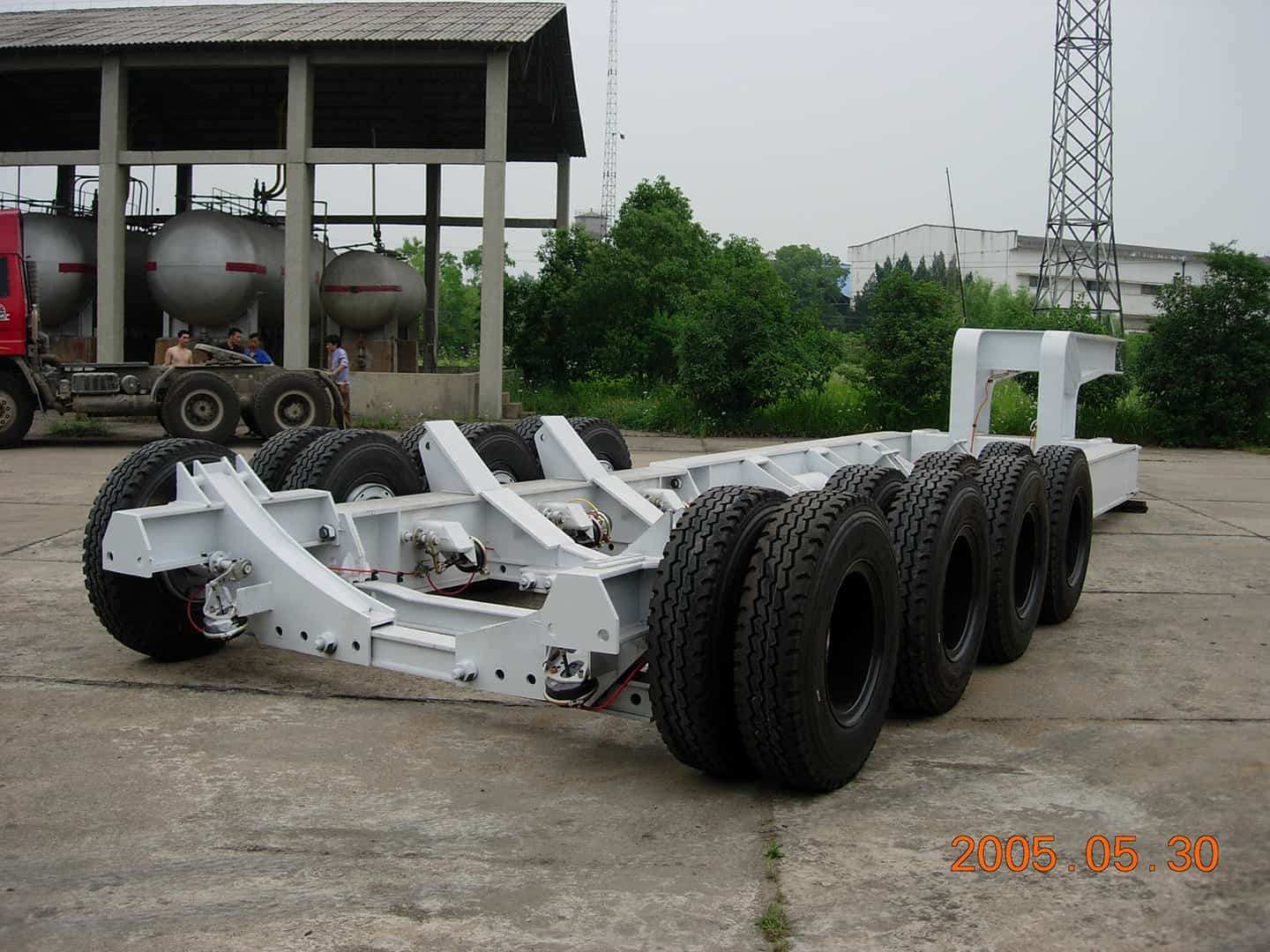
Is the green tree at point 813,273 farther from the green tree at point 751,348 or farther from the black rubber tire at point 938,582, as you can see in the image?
the black rubber tire at point 938,582

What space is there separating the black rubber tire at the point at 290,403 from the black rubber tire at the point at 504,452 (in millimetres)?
9887

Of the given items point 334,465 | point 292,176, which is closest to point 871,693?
point 334,465

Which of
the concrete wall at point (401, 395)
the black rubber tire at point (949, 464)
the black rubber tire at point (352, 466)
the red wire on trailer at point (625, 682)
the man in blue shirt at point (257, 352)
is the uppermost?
the man in blue shirt at point (257, 352)

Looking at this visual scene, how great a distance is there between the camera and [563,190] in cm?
2708

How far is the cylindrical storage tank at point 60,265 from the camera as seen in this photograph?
66.9 ft

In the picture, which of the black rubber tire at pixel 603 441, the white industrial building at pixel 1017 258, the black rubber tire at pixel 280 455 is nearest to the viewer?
the black rubber tire at pixel 280 455

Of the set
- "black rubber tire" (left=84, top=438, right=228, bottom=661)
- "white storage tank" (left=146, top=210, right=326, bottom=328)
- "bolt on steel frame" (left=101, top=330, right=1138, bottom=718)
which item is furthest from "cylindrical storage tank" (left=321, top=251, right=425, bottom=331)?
"black rubber tire" (left=84, top=438, right=228, bottom=661)

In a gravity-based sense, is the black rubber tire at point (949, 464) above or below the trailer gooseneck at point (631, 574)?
above

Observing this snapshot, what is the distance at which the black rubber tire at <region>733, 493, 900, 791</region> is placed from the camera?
11.1ft

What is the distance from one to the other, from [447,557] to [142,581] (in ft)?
4.00

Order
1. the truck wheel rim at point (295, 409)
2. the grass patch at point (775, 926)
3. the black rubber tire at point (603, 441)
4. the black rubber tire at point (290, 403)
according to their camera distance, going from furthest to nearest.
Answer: the truck wheel rim at point (295, 409) < the black rubber tire at point (290, 403) < the black rubber tire at point (603, 441) < the grass patch at point (775, 926)

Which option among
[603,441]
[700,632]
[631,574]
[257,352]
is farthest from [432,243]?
[700,632]

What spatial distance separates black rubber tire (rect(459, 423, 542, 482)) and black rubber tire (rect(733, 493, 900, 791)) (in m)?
3.03

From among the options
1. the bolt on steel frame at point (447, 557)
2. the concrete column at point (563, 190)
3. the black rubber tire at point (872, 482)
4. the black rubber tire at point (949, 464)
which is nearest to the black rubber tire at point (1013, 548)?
the black rubber tire at point (949, 464)
